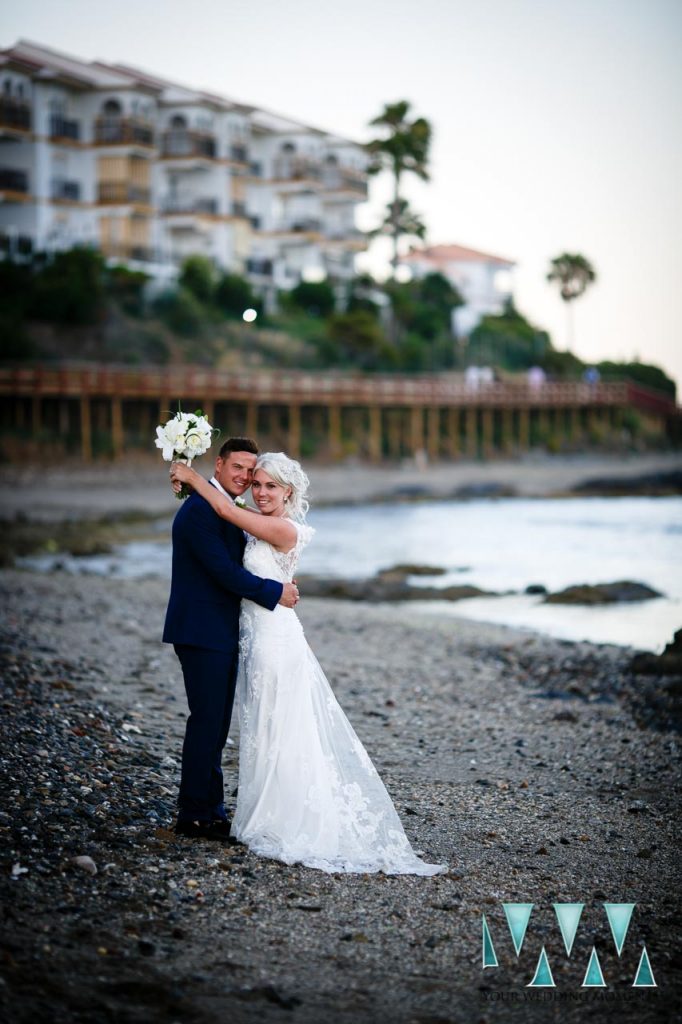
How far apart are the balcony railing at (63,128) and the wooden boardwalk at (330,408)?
11364 millimetres

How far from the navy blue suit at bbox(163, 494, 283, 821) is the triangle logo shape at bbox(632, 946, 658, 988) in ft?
7.03

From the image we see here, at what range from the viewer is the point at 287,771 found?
5785 mm

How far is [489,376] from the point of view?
6569 cm

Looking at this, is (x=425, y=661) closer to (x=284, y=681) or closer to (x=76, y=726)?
(x=76, y=726)

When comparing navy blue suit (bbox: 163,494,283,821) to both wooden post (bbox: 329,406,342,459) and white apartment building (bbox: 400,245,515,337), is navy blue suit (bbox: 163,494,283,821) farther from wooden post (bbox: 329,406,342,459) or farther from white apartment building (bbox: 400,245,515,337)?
white apartment building (bbox: 400,245,515,337)

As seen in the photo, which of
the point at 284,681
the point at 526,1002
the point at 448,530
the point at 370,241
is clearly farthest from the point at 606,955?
the point at 370,241

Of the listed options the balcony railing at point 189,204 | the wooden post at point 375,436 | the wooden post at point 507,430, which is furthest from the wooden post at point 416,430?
the balcony railing at point 189,204

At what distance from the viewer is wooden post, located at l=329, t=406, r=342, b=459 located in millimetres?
50947

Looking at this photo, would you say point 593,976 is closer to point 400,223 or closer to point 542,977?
point 542,977

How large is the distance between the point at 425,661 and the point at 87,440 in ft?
97.0

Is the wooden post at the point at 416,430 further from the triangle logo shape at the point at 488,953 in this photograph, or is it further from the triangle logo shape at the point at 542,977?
the triangle logo shape at the point at 542,977

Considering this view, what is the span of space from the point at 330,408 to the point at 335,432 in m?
1.06

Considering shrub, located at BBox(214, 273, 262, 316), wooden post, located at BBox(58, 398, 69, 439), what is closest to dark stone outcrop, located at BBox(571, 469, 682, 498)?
shrub, located at BBox(214, 273, 262, 316)

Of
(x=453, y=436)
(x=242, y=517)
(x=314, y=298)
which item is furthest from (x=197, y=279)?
(x=242, y=517)
